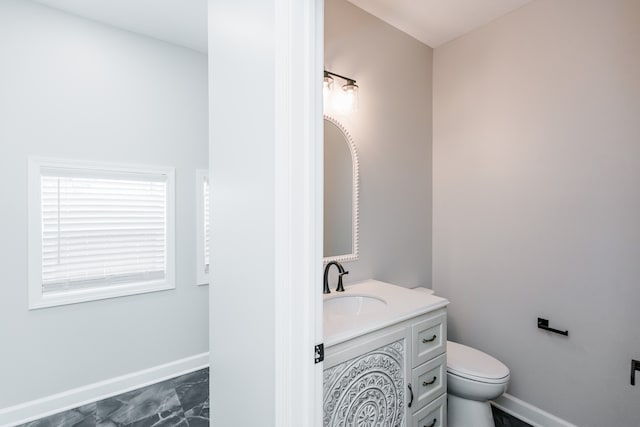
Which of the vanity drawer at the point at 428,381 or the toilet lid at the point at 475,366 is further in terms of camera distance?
the toilet lid at the point at 475,366

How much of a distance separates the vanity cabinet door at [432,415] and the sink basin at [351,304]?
55 cm

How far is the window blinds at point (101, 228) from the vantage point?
200cm

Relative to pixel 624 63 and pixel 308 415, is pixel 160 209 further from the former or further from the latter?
pixel 624 63

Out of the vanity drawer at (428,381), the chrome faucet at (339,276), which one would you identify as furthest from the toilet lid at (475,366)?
the chrome faucet at (339,276)

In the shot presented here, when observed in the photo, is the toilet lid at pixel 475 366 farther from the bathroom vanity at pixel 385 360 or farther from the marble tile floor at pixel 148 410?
the marble tile floor at pixel 148 410

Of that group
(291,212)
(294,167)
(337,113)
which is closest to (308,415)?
(291,212)

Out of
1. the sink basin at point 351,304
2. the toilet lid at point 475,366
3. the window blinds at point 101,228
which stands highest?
the window blinds at point 101,228

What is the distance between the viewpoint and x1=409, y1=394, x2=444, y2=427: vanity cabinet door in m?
1.46

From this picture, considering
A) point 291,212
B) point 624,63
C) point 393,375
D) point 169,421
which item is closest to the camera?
point 291,212

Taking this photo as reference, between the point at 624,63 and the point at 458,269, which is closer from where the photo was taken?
the point at 624,63

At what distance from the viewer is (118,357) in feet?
7.21

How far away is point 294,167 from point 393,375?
42.7 inches

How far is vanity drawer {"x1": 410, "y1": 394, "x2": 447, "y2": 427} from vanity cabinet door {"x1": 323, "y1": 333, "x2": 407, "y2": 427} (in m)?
0.12

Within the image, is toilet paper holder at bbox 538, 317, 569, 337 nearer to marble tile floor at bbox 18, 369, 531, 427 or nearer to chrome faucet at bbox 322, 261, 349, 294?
marble tile floor at bbox 18, 369, 531, 427
